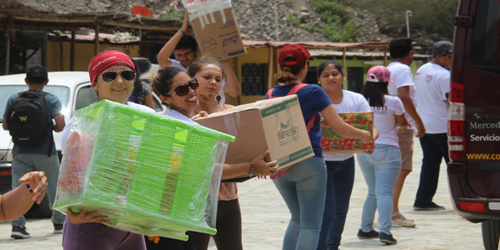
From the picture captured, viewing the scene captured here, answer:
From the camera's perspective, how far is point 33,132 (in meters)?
7.25

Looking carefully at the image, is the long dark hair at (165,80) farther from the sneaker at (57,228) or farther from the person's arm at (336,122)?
the sneaker at (57,228)

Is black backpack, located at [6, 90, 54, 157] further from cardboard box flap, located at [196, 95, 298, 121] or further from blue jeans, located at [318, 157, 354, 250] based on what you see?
cardboard box flap, located at [196, 95, 298, 121]

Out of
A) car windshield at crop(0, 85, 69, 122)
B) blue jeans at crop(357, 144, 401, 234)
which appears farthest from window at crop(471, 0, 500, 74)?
car windshield at crop(0, 85, 69, 122)

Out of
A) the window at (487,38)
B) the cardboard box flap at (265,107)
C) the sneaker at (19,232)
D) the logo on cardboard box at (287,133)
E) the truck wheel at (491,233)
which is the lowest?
the sneaker at (19,232)

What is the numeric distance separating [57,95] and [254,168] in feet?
18.6

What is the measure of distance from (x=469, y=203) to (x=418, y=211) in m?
3.82

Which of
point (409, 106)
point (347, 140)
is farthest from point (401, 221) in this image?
point (347, 140)

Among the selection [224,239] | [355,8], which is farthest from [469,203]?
[355,8]

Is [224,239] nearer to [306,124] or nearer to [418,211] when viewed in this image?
[306,124]

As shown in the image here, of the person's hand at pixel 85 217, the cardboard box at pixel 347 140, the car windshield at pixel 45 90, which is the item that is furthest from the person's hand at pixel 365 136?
the car windshield at pixel 45 90

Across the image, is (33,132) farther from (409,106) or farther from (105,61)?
(105,61)

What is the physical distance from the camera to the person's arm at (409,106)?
735cm

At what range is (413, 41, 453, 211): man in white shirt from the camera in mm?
8336

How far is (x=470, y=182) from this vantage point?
15.8 ft
